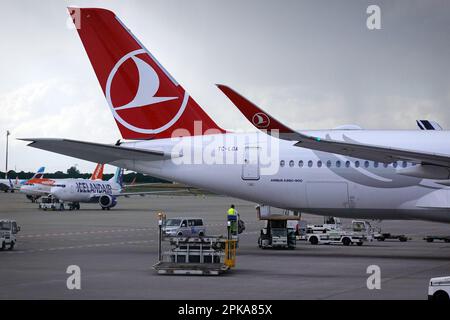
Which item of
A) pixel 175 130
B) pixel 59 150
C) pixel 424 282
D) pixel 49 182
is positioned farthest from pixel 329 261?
pixel 49 182

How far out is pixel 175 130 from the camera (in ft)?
113

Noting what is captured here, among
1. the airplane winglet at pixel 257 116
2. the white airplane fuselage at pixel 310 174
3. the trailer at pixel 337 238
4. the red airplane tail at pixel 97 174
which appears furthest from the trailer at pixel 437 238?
the red airplane tail at pixel 97 174

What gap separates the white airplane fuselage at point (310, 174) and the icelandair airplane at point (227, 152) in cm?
4

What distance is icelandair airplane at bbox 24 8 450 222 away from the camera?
103 ft

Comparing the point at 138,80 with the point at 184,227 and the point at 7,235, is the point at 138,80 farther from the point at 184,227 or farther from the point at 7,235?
the point at 184,227

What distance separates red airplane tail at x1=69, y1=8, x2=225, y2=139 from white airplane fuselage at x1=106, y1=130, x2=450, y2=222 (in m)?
0.76

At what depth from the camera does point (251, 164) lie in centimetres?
3328

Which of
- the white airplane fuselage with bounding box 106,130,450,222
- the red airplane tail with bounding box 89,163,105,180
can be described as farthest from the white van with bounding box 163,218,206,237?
the red airplane tail with bounding box 89,163,105,180

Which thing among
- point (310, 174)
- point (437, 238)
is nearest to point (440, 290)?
point (310, 174)

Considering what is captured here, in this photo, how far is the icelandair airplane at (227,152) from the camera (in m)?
31.4

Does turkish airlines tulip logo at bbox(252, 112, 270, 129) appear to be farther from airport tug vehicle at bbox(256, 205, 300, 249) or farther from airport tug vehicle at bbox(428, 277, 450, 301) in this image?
airport tug vehicle at bbox(256, 205, 300, 249)

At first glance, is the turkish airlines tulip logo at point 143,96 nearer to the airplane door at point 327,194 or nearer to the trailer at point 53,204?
the airplane door at point 327,194

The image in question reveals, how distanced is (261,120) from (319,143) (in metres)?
2.16
